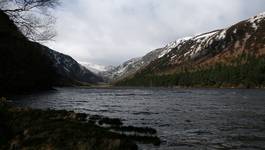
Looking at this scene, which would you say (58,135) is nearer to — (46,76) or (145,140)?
(145,140)

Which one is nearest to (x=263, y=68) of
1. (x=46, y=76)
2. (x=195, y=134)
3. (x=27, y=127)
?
(x=46, y=76)

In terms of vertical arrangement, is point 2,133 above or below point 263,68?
below

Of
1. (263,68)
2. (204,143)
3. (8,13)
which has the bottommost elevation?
(204,143)

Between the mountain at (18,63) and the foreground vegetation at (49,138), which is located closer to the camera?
the foreground vegetation at (49,138)

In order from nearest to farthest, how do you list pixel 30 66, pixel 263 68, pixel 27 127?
pixel 27 127 < pixel 30 66 < pixel 263 68

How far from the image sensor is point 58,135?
21.2m

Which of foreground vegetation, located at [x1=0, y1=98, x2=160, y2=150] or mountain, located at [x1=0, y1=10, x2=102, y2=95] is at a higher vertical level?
mountain, located at [x1=0, y1=10, x2=102, y2=95]

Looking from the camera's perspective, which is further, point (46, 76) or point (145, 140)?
point (46, 76)

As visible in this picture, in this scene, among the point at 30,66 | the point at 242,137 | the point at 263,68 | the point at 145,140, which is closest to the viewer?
the point at 145,140

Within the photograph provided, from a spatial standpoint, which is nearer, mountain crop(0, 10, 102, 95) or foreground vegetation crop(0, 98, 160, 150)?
foreground vegetation crop(0, 98, 160, 150)

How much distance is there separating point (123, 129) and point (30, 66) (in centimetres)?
10133

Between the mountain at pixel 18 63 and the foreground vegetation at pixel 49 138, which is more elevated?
the mountain at pixel 18 63

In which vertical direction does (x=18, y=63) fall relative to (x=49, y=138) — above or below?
above

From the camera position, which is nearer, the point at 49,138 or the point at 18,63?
the point at 49,138
